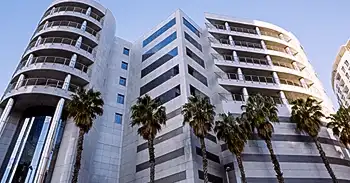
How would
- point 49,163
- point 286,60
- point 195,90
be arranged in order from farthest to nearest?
point 286,60 → point 195,90 → point 49,163

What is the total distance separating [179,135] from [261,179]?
403 inches

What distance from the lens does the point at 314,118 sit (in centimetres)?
3152

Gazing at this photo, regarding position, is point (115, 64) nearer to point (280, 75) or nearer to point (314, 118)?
point (280, 75)

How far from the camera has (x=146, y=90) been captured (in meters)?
37.3

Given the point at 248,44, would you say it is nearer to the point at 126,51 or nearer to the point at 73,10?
the point at 126,51

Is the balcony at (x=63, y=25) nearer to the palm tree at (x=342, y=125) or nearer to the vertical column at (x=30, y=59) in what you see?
the vertical column at (x=30, y=59)

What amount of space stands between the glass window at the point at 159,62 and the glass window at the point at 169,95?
5.79 m

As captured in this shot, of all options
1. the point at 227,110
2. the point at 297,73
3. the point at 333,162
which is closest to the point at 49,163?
the point at 227,110

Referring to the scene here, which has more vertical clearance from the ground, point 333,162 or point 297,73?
point 297,73

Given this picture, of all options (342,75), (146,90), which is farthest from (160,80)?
(342,75)

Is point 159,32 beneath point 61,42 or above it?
above

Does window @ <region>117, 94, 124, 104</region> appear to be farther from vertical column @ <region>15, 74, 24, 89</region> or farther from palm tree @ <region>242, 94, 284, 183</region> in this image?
palm tree @ <region>242, 94, 284, 183</region>

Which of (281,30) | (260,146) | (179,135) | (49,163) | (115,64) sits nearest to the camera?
(49,163)

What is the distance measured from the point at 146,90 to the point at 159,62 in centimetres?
467
